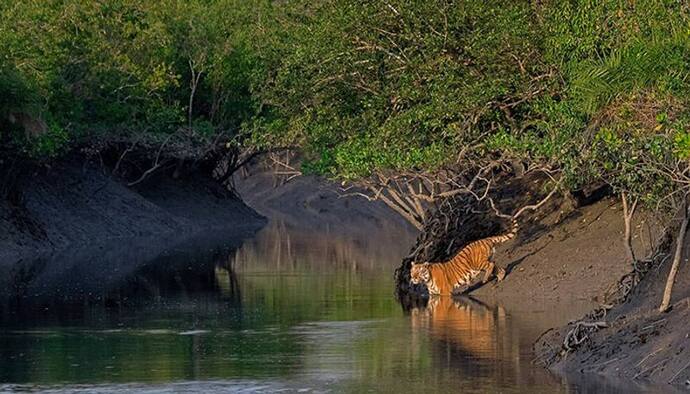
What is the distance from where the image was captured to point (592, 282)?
2856cm

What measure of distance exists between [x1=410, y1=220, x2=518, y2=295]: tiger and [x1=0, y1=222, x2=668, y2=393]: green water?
2.96ft

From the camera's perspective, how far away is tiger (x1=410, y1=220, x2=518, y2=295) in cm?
3009

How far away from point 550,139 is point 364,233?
110 feet

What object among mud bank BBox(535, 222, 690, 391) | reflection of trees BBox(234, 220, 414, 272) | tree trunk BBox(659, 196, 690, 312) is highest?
reflection of trees BBox(234, 220, 414, 272)

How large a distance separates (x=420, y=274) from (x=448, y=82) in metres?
3.89

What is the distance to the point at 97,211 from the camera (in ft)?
175

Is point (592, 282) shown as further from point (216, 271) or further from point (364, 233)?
point (364, 233)

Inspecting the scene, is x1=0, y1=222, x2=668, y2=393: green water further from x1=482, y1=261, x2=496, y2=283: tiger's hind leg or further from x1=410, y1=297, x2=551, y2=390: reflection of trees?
x1=482, y1=261, x2=496, y2=283: tiger's hind leg

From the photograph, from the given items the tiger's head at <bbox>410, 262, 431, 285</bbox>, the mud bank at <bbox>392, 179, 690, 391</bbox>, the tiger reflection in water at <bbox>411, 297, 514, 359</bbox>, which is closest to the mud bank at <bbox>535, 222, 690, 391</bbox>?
the mud bank at <bbox>392, 179, 690, 391</bbox>

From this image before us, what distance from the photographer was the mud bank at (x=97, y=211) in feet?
151

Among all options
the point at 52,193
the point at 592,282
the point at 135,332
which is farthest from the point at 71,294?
the point at 52,193

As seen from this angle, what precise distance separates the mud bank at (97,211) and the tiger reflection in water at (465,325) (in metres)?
17.6

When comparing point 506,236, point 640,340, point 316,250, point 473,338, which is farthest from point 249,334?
point 316,250

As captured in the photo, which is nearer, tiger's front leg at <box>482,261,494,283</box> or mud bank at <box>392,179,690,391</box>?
mud bank at <box>392,179,690,391</box>
